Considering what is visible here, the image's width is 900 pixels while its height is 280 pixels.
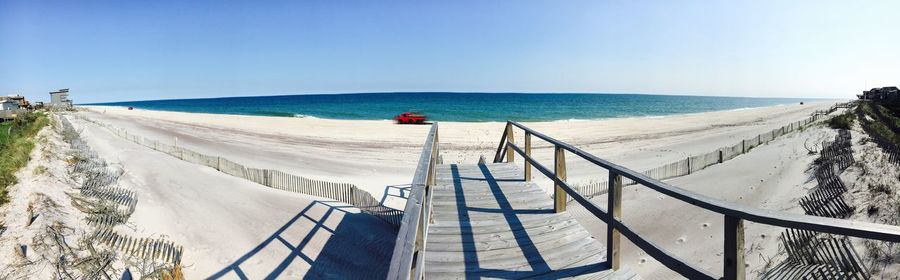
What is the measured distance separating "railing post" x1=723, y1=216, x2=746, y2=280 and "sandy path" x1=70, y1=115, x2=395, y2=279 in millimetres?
6219

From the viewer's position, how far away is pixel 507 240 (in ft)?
14.7

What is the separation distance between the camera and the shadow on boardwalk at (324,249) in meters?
7.56

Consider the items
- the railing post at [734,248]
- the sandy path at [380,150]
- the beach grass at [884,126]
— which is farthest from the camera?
the beach grass at [884,126]

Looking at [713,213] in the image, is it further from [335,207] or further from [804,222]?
[335,207]

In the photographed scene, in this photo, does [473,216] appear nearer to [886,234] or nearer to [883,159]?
[886,234]

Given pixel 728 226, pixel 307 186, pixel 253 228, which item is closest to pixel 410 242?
pixel 728 226

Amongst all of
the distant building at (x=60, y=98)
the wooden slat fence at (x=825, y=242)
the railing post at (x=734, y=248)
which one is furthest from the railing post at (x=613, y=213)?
the distant building at (x=60, y=98)

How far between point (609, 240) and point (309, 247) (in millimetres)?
6597

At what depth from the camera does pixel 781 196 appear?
34.9 feet

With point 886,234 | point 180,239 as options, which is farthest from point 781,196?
point 180,239

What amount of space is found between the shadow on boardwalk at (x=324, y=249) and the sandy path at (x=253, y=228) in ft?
0.06

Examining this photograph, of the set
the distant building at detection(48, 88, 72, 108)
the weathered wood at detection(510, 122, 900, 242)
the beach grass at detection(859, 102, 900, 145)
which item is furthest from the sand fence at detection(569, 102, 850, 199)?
the distant building at detection(48, 88, 72, 108)

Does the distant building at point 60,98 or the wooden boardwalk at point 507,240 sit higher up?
the distant building at point 60,98

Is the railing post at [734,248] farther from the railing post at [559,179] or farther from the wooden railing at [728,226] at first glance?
the railing post at [559,179]
